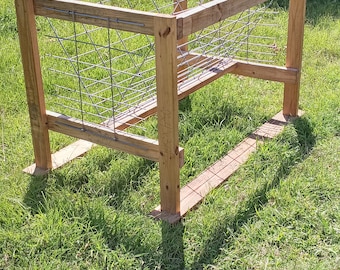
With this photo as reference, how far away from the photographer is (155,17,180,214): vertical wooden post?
2.66 metres

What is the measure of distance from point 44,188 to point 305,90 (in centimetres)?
230

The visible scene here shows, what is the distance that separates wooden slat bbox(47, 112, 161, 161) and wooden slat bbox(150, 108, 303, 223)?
0.32m

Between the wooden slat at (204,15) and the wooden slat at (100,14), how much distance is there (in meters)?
0.12

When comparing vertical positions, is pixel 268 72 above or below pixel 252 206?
above

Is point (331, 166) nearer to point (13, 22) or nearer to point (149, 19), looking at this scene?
point (149, 19)

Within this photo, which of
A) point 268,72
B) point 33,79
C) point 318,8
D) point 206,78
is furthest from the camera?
point 318,8

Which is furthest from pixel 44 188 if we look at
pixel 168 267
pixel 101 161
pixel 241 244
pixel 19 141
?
pixel 241 244

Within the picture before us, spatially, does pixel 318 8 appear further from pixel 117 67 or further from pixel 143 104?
pixel 143 104

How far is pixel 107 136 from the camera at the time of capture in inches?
125

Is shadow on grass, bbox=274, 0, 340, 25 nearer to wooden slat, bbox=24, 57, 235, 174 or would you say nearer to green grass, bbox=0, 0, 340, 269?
green grass, bbox=0, 0, 340, 269

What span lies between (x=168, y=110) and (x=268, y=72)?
155 cm

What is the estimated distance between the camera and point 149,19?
268cm

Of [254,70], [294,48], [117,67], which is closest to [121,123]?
[254,70]

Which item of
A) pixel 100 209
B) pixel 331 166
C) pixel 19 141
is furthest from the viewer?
pixel 19 141
